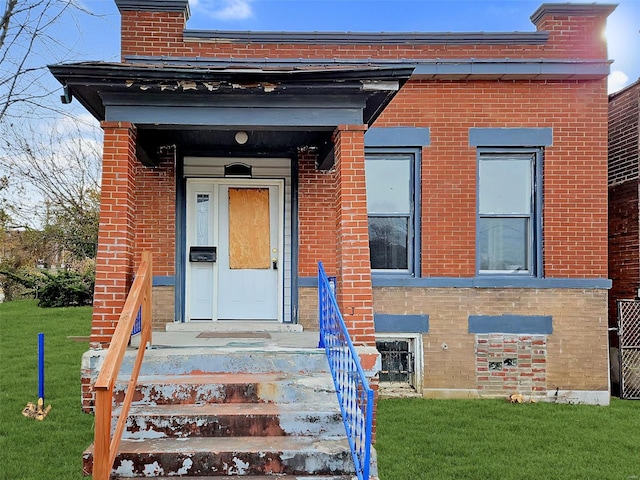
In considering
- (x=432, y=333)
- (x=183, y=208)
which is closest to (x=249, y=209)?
(x=183, y=208)

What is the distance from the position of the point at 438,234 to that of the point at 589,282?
8.25ft

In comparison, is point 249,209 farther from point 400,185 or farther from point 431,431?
point 431,431

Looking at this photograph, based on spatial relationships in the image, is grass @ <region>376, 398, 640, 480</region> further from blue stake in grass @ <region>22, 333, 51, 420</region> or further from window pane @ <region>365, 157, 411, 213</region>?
blue stake in grass @ <region>22, 333, 51, 420</region>

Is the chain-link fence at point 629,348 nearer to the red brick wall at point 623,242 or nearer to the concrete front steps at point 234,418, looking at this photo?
the red brick wall at point 623,242

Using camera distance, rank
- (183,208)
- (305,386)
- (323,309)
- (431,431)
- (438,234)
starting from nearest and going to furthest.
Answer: (305,386) < (323,309) < (431,431) < (183,208) < (438,234)

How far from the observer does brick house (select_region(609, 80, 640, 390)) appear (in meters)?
10.6

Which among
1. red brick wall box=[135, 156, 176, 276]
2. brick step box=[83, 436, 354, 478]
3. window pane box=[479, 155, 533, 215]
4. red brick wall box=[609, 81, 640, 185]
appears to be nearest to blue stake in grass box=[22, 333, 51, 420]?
red brick wall box=[135, 156, 176, 276]

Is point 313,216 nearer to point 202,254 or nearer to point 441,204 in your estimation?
point 202,254

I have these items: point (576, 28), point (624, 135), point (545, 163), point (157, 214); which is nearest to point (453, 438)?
point (545, 163)

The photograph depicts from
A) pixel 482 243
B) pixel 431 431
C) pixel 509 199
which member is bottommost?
pixel 431 431

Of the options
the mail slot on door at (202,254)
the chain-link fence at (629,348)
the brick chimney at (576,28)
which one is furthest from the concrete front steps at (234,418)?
the brick chimney at (576,28)

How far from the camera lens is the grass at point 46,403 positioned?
20.6 ft

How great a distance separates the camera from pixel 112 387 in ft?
14.7

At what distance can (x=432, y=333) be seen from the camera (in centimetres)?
980
